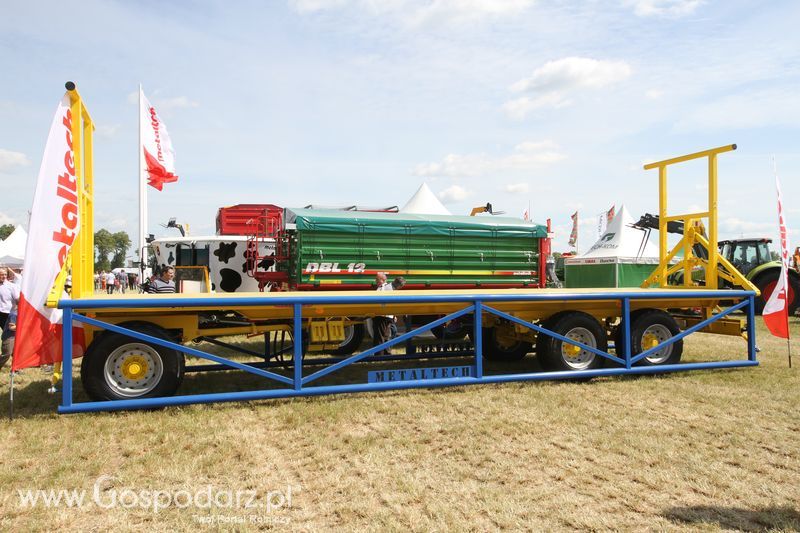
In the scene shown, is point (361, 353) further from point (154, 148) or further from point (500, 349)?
point (154, 148)

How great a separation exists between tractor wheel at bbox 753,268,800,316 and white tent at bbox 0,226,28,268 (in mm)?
27842

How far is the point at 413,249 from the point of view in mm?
10531

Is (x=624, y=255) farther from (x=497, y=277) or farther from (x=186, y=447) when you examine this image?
(x=186, y=447)

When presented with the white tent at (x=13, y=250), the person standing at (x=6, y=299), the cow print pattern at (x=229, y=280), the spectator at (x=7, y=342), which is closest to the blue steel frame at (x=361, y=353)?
the spectator at (x=7, y=342)

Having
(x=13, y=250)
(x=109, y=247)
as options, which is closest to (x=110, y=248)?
(x=109, y=247)

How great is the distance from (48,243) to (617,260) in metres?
21.1

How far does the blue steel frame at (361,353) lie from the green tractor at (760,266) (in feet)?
32.5

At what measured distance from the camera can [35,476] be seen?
4090 millimetres

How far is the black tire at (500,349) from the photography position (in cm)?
882

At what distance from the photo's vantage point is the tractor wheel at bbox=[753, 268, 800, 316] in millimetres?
15766

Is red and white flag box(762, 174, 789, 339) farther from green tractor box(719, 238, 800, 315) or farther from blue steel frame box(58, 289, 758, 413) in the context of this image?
green tractor box(719, 238, 800, 315)

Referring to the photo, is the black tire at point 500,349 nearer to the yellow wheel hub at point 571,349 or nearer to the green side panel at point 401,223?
the yellow wheel hub at point 571,349

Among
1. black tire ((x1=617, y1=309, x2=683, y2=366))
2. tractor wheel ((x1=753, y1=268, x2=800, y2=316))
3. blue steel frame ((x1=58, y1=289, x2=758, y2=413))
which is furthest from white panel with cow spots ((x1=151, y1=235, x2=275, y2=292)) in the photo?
tractor wheel ((x1=753, y1=268, x2=800, y2=316))

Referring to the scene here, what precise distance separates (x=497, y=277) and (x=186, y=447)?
745 centimetres
